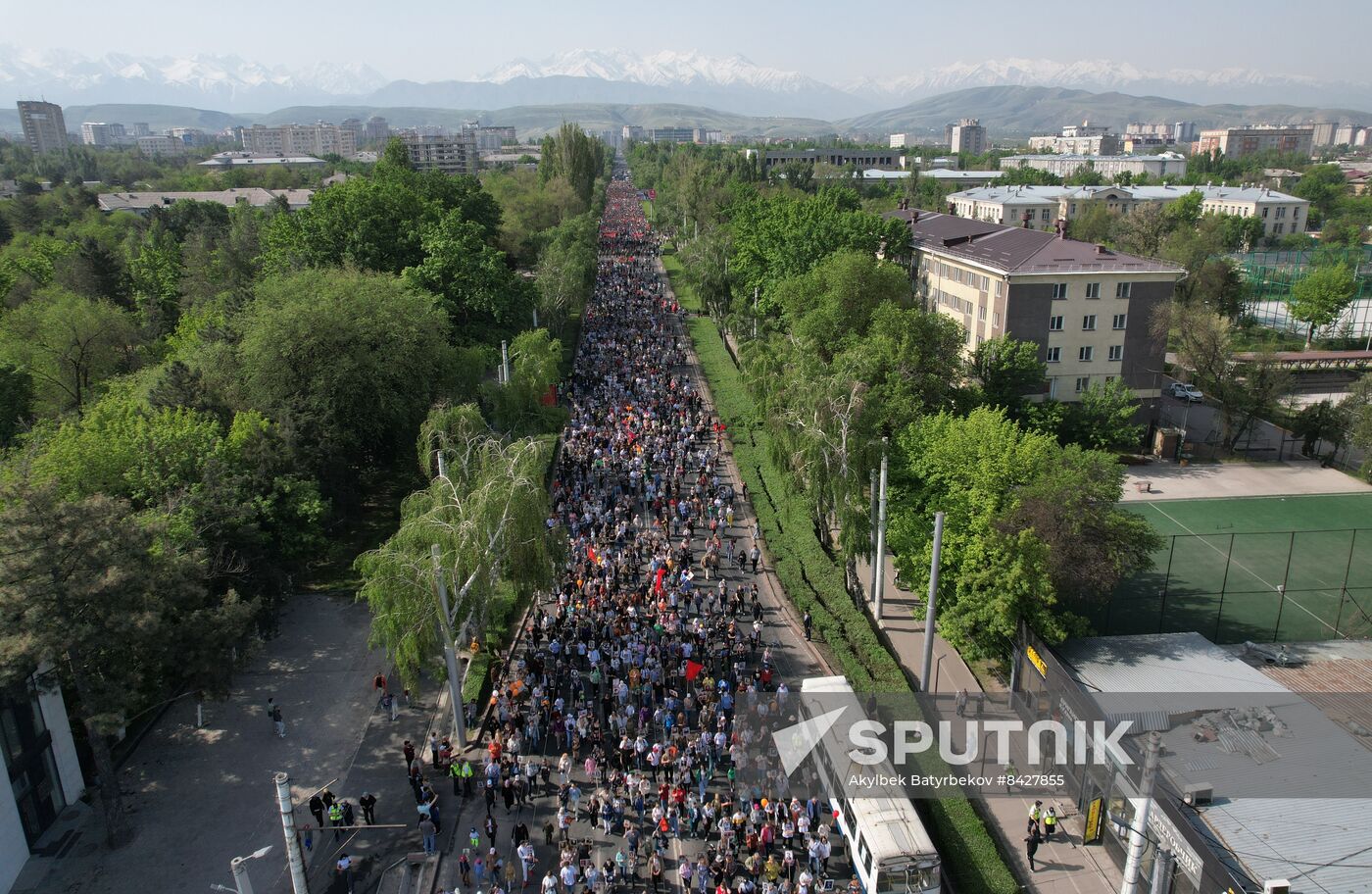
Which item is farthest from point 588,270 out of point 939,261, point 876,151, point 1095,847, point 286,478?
point 876,151

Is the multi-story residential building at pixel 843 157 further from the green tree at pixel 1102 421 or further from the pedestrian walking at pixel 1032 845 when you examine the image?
the pedestrian walking at pixel 1032 845

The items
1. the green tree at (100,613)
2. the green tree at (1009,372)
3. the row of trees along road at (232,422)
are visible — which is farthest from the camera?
the green tree at (1009,372)

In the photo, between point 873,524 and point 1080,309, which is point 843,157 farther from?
point 873,524

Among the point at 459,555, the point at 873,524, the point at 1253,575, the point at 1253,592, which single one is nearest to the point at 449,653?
the point at 459,555

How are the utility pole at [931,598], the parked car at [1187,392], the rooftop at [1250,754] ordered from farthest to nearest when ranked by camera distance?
the parked car at [1187,392] → the utility pole at [931,598] → the rooftop at [1250,754]

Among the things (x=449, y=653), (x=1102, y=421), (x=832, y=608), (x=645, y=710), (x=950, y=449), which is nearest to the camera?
(x=449, y=653)

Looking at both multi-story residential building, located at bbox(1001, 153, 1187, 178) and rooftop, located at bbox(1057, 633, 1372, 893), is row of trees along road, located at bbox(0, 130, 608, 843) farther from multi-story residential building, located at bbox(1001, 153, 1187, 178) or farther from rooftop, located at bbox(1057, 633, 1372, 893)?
multi-story residential building, located at bbox(1001, 153, 1187, 178)

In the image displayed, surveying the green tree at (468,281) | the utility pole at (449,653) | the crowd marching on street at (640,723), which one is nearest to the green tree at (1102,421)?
the crowd marching on street at (640,723)

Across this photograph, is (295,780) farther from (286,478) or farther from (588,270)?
(588,270)
